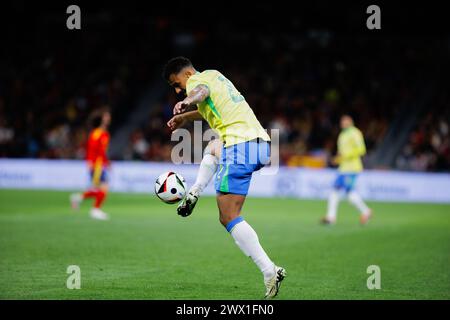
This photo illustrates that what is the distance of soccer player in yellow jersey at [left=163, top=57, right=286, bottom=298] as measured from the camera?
284 inches

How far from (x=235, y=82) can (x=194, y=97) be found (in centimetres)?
2174

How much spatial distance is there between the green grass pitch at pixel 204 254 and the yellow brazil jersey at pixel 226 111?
167 centimetres

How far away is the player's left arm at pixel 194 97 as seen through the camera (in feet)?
22.1

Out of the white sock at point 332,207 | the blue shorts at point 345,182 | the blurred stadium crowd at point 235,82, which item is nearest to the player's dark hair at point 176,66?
the white sock at point 332,207

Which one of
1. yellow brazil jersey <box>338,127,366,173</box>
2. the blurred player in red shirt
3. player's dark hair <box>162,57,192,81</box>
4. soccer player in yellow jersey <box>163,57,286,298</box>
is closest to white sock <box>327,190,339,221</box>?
yellow brazil jersey <box>338,127,366,173</box>

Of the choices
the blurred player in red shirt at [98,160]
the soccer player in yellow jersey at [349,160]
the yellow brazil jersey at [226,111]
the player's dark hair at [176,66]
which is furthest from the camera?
the soccer player in yellow jersey at [349,160]

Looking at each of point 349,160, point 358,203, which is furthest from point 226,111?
point 349,160

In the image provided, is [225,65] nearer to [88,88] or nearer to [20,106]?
[88,88]

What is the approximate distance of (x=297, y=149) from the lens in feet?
82.9

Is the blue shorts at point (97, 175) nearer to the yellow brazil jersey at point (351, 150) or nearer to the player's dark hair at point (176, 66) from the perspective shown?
the yellow brazil jersey at point (351, 150)

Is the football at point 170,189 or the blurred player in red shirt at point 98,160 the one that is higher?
the blurred player in red shirt at point 98,160

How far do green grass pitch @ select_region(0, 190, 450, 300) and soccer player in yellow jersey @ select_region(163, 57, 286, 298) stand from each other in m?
0.53

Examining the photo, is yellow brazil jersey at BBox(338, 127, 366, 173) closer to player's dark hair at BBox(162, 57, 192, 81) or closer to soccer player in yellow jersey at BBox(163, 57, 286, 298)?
soccer player in yellow jersey at BBox(163, 57, 286, 298)

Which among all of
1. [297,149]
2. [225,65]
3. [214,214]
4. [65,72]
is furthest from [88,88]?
[214,214]
